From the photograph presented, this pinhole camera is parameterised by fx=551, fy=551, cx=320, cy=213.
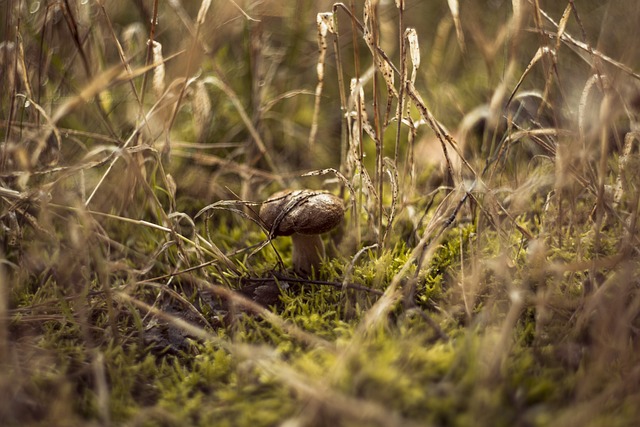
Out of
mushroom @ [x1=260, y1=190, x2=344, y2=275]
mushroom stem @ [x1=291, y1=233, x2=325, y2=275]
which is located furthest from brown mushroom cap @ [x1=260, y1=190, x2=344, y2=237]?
mushroom stem @ [x1=291, y1=233, x2=325, y2=275]

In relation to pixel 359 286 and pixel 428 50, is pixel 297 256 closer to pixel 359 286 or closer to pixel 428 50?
pixel 359 286

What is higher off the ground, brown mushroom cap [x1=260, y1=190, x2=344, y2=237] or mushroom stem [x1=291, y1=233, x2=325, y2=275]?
brown mushroom cap [x1=260, y1=190, x2=344, y2=237]

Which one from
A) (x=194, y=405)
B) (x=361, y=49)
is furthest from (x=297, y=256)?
(x=361, y=49)

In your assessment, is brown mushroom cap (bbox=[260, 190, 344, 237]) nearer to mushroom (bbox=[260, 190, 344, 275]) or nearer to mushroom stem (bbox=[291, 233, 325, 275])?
mushroom (bbox=[260, 190, 344, 275])

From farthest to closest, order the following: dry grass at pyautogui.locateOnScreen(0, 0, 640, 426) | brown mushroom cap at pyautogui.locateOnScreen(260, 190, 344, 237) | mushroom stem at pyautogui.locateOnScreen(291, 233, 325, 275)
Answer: mushroom stem at pyautogui.locateOnScreen(291, 233, 325, 275)
brown mushroom cap at pyautogui.locateOnScreen(260, 190, 344, 237)
dry grass at pyautogui.locateOnScreen(0, 0, 640, 426)

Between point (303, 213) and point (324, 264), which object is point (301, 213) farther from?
point (324, 264)
